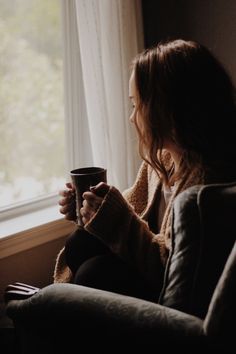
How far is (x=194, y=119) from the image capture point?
1362 mm

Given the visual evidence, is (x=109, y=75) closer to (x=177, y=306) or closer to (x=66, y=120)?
(x=66, y=120)

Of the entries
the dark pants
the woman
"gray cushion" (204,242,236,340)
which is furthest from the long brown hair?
"gray cushion" (204,242,236,340)

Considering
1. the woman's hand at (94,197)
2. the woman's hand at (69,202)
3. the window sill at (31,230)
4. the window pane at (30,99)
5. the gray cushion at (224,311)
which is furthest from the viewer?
the window pane at (30,99)

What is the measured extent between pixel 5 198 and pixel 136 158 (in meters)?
0.52

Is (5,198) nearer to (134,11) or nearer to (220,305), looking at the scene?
(134,11)

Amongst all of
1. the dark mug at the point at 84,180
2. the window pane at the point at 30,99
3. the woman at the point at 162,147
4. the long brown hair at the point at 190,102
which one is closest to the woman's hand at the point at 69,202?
the woman at the point at 162,147

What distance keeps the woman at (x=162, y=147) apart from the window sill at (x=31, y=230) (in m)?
0.39

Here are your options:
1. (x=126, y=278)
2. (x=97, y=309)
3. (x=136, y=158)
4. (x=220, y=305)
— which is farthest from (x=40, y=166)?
(x=220, y=305)

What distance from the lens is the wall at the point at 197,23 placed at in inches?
75.4

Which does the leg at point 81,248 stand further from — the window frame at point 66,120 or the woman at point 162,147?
the window frame at point 66,120

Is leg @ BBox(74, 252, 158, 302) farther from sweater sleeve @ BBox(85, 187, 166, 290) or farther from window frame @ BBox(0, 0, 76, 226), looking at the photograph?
window frame @ BBox(0, 0, 76, 226)

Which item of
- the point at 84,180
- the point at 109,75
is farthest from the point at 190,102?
the point at 109,75

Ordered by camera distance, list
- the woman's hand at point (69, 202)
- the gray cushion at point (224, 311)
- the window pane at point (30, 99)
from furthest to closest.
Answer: the window pane at point (30, 99) < the woman's hand at point (69, 202) < the gray cushion at point (224, 311)

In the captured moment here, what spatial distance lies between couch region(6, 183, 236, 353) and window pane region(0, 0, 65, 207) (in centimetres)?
92
